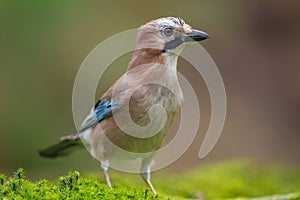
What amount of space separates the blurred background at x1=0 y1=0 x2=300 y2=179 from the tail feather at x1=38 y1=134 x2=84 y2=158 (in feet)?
13.3

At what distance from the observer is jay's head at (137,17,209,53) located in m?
5.98

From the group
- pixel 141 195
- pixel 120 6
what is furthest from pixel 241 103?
pixel 141 195

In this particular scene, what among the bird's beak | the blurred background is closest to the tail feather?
the bird's beak

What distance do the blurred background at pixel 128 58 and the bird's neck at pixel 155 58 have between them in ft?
19.3

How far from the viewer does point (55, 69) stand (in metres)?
14.6

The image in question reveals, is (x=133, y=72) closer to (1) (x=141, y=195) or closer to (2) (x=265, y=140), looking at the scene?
(1) (x=141, y=195)

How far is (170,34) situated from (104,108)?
3.40 ft

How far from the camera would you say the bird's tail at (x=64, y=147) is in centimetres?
743

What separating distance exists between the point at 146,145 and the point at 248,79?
9801 mm

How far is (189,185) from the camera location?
317 inches

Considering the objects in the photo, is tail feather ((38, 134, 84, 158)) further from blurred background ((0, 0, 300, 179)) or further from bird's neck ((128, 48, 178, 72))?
blurred background ((0, 0, 300, 179))

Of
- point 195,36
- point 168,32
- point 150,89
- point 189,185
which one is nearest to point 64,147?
point 189,185

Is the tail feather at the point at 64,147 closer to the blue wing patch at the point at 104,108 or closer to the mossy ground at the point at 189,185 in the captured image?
the mossy ground at the point at 189,185

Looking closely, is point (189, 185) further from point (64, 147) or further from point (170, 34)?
point (170, 34)
